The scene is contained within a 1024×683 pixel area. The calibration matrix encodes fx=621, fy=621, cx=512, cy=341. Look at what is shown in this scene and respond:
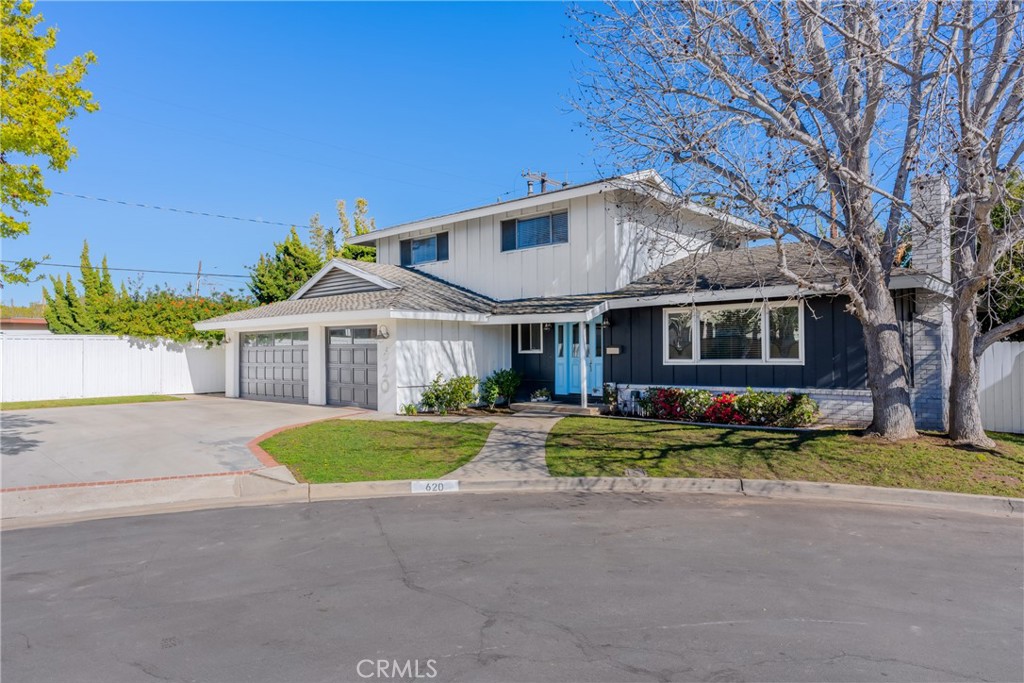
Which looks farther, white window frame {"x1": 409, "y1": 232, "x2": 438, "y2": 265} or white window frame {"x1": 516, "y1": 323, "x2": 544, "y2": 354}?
white window frame {"x1": 409, "y1": 232, "x2": 438, "y2": 265}

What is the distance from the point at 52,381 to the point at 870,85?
24.8 meters

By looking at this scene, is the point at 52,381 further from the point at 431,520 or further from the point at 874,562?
the point at 874,562

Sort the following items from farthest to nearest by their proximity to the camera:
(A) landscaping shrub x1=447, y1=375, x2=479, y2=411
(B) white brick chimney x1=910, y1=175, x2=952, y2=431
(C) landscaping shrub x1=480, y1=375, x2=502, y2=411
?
(C) landscaping shrub x1=480, y1=375, x2=502, y2=411 < (A) landscaping shrub x1=447, y1=375, x2=479, y2=411 < (B) white brick chimney x1=910, y1=175, x2=952, y2=431

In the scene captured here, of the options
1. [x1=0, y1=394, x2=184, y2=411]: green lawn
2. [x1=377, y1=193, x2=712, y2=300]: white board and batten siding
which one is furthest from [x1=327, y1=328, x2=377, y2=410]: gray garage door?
[x1=0, y1=394, x2=184, y2=411]: green lawn

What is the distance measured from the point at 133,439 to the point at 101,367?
12.2 m

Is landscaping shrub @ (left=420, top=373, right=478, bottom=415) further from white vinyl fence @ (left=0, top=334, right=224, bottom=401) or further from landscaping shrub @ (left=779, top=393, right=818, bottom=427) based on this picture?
white vinyl fence @ (left=0, top=334, right=224, bottom=401)

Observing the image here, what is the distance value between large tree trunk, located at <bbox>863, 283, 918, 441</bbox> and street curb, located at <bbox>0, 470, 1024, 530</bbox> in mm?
2326

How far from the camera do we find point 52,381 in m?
21.2

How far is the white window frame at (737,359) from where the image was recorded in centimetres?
1345

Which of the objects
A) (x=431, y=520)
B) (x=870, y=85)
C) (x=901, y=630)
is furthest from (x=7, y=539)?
(x=870, y=85)

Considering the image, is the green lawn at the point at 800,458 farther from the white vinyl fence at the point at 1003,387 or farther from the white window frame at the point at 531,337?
the white window frame at the point at 531,337

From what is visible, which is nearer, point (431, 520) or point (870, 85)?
point (431, 520)

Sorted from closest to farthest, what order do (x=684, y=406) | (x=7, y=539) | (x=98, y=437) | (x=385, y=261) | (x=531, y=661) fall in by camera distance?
(x=531, y=661) → (x=7, y=539) → (x=98, y=437) → (x=684, y=406) → (x=385, y=261)

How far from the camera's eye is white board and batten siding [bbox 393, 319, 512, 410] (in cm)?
1598
